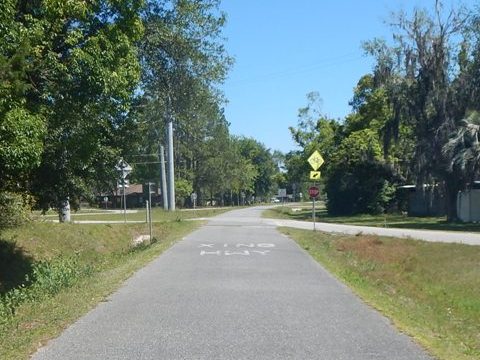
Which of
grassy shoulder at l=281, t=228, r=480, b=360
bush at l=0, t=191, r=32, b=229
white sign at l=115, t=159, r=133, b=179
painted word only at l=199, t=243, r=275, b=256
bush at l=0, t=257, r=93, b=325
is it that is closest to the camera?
grassy shoulder at l=281, t=228, r=480, b=360

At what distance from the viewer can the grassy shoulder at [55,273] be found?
28.6ft

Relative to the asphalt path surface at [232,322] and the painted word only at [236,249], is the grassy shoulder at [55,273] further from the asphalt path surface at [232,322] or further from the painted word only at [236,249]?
the painted word only at [236,249]

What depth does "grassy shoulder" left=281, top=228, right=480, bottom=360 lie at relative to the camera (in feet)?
29.1

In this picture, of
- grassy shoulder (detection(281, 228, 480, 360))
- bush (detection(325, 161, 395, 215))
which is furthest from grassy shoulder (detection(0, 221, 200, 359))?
bush (detection(325, 161, 395, 215))

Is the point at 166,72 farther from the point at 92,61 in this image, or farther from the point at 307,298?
the point at 307,298

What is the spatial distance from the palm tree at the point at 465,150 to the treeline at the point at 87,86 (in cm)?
1802

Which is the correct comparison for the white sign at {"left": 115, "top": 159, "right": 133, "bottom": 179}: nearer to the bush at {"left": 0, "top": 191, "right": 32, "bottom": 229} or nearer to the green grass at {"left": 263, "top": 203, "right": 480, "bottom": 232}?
the bush at {"left": 0, "top": 191, "right": 32, "bottom": 229}

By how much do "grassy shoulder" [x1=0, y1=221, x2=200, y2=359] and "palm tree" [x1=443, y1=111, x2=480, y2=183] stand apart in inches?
657

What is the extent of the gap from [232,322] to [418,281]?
39.0ft

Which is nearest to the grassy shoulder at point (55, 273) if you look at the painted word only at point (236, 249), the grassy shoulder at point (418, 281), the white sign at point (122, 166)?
the painted word only at point (236, 249)

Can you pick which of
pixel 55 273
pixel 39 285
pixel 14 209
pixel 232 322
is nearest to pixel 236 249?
pixel 55 273

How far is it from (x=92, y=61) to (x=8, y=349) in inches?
337

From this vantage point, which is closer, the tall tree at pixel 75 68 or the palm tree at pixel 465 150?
the tall tree at pixel 75 68

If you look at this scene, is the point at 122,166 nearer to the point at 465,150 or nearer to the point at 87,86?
the point at 87,86
